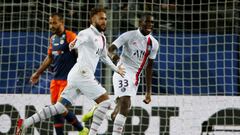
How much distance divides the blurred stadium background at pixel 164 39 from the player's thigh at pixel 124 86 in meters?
2.19

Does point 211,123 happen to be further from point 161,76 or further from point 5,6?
point 5,6

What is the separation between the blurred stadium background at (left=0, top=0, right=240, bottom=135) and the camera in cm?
1228

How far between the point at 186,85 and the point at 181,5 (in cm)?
136

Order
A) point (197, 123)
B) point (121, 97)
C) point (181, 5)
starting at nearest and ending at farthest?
point (121, 97) < point (197, 123) < point (181, 5)

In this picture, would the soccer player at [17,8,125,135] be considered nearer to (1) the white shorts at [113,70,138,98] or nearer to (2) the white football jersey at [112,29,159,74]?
(1) the white shorts at [113,70,138,98]

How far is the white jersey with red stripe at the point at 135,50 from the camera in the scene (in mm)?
10000

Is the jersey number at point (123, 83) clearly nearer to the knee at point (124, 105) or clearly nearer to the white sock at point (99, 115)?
the knee at point (124, 105)

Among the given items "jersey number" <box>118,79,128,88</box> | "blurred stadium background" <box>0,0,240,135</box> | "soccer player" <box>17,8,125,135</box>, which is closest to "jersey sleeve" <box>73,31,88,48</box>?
"soccer player" <box>17,8,125,135</box>

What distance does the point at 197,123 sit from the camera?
11484 mm

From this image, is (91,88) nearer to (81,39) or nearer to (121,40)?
(81,39)

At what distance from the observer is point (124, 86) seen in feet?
32.0

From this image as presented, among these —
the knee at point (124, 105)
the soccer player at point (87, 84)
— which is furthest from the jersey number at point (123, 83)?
the soccer player at point (87, 84)

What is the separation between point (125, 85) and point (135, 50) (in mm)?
558

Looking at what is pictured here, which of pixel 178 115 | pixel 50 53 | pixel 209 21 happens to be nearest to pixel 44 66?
pixel 50 53
